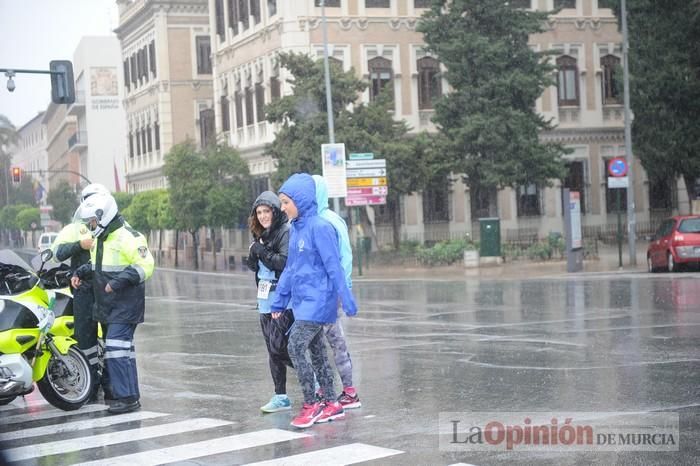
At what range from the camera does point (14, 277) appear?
1088 centimetres

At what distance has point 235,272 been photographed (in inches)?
1868

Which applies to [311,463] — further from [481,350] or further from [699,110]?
[699,110]

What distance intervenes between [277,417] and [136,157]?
228ft

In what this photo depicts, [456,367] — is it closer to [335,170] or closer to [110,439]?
[110,439]

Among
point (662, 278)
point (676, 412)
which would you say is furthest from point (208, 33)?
point (676, 412)

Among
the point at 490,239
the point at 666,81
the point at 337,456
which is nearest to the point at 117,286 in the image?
the point at 337,456

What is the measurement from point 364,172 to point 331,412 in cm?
2900

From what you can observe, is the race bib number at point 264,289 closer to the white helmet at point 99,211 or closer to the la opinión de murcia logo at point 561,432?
the white helmet at point 99,211

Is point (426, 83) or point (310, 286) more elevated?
point (426, 83)

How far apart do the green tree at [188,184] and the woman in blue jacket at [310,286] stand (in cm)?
4215

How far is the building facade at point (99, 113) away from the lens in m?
98.6

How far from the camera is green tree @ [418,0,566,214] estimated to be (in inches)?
1604

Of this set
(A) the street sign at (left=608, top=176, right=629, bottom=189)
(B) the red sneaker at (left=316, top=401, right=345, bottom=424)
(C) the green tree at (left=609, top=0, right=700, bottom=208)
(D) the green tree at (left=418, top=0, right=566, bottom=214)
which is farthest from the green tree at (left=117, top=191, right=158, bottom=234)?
(B) the red sneaker at (left=316, top=401, right=345, bottom=424)

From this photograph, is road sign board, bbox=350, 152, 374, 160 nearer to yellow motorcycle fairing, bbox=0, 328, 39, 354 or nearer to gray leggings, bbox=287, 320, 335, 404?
yellow motorcycle fairing, bbox=0, 328, 39, 354
